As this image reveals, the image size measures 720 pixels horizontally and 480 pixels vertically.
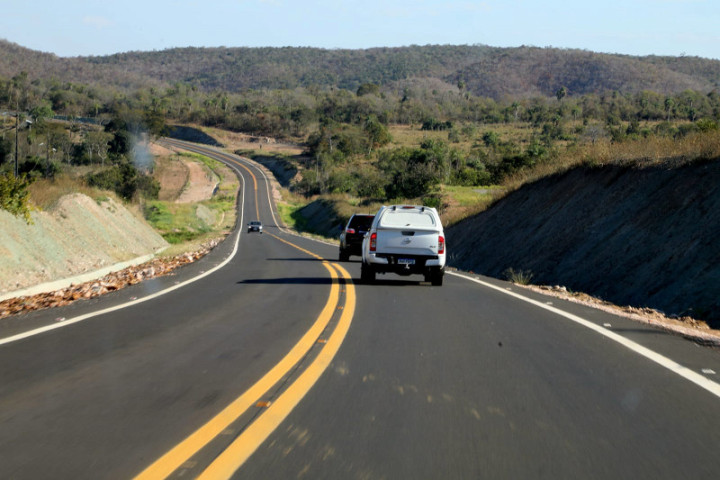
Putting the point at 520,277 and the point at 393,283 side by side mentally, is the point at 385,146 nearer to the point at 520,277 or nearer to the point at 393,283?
the point at 520,277

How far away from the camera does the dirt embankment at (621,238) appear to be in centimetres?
1470

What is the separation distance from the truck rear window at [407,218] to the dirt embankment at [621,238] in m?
4.61

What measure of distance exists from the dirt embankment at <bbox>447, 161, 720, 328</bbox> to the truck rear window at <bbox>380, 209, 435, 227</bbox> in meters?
4.61

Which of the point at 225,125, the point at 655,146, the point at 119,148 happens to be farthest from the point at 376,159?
the point at 655,146

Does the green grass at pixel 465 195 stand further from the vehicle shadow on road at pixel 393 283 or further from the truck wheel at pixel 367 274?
the truck wheel at pixel 367 274

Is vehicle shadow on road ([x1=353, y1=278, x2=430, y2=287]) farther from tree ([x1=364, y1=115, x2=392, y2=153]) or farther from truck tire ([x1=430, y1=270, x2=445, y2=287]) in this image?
tree ([x1=364, y1=115, x2=392, y2=153])

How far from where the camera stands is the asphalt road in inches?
170

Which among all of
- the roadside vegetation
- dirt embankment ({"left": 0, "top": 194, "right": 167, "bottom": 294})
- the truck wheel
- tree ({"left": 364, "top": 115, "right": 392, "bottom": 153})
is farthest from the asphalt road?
tree ({"left": 364, "top": 115, "right": 392, "bottom": 153})

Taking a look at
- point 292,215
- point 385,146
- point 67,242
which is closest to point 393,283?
point 67,242

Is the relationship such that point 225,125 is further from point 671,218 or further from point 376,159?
point 671,218

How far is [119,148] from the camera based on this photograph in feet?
415

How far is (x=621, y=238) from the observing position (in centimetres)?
1953

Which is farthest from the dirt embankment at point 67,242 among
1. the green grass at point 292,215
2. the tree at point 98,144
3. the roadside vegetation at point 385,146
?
the tree at point 98,144

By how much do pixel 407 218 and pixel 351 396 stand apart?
10852mm
